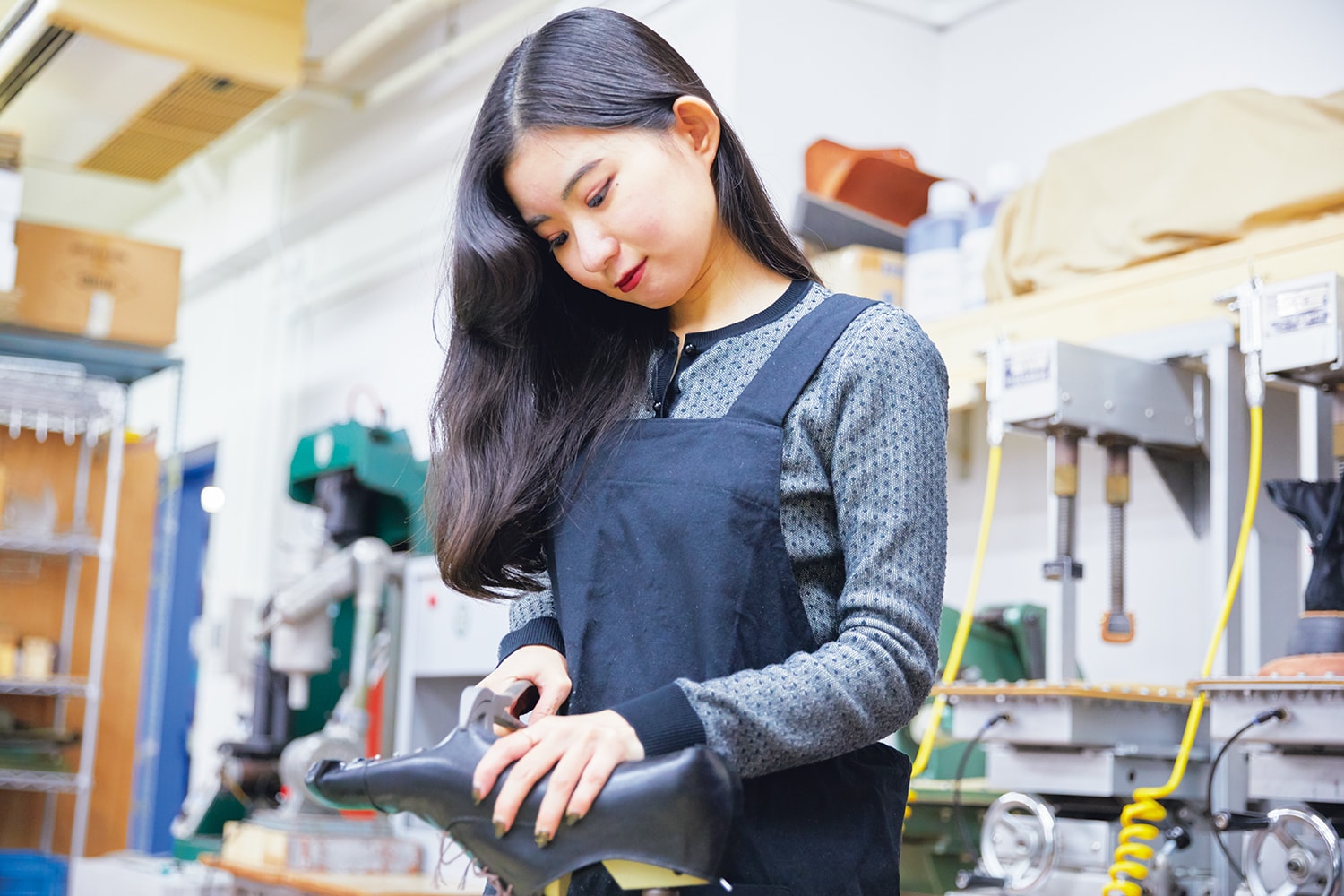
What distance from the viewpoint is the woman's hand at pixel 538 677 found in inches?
37.6

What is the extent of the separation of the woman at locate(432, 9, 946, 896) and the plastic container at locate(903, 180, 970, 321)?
5.74 ft

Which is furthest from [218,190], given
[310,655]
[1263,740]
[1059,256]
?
[1263,740]

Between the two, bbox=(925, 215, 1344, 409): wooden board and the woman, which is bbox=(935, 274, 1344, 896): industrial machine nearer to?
bbox=(925, 215, 1344, 409): wooden board

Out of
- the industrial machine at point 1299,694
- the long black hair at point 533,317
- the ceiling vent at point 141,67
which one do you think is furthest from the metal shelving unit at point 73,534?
the long black hair at point 533,317

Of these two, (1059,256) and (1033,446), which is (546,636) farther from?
(1033,446)

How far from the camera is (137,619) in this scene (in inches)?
193

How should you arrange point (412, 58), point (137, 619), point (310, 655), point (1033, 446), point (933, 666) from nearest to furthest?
point (933, 666)
point (1033, 446)
point (310, 655)
point (412, 58)
point (137, 619)

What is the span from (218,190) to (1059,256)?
436cm

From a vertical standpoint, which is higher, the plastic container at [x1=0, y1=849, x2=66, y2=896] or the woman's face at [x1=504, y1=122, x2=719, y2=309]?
the woman's face at [x1=504, y1=122, x2=719, y2=309]

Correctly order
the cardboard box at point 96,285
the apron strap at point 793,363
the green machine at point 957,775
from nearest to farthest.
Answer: the apron strap at point 793,363
the green machine at point 957,775
the cardboard box at point 96,285

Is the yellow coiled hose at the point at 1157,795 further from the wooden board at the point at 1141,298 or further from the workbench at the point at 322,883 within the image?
the workbench at the point at 322,883

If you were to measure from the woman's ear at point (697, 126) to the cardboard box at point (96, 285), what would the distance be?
13.5 feet

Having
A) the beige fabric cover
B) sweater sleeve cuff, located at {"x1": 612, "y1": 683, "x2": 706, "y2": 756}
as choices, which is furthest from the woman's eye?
the beige fabric cover

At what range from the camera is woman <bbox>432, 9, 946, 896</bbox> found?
827 mm
